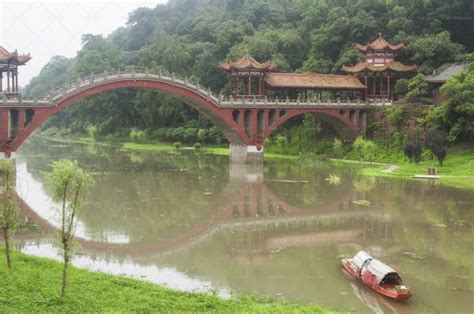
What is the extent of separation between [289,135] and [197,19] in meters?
48.5

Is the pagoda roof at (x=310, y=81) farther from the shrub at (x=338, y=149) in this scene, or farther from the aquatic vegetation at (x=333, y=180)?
the aquatic vegetation at (x=333, y=180)

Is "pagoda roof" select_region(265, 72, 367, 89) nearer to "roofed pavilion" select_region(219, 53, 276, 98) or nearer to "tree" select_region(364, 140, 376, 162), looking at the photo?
"roofed pavilion" select_region(219, 53, 276, 98)

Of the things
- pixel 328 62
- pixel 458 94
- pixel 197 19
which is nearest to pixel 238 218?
pixel 458 94

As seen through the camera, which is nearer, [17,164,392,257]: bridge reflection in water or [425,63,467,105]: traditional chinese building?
[17,164,392,257]: bridge reflection in water

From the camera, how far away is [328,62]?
68250 mm

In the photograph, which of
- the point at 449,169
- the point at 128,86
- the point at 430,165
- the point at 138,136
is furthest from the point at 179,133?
the point at 449,169

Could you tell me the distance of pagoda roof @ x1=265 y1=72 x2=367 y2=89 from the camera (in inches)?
2160

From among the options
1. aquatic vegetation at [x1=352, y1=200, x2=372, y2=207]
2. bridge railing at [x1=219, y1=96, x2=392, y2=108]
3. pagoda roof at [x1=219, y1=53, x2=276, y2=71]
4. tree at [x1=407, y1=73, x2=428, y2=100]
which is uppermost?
pagoda roof at [x1=219, y1=53, x2=276, y2=71]

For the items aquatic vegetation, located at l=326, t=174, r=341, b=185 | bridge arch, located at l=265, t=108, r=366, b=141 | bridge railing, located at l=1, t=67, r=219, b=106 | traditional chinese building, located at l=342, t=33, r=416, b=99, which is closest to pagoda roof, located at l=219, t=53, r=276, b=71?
bridge railing, located at l=1, t=67, r=219, b=106

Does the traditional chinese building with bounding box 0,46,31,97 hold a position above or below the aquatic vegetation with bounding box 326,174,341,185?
above

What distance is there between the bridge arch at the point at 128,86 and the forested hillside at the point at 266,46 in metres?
17.5

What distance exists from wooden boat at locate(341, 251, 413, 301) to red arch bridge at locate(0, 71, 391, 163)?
30.0m

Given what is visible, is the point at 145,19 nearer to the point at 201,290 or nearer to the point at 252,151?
the point at 252,151

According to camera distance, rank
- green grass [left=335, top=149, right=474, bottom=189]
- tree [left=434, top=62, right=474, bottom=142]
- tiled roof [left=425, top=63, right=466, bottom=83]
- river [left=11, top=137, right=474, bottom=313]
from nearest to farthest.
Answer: river [left=11, top=137, right=474, bottom=313], green grass [left=335, top=149, right=474, bottom=189], tree [left=434, top=62, right=474, bottom=142], tiled roof [left=425, top=63, right=466, bottom=83]
